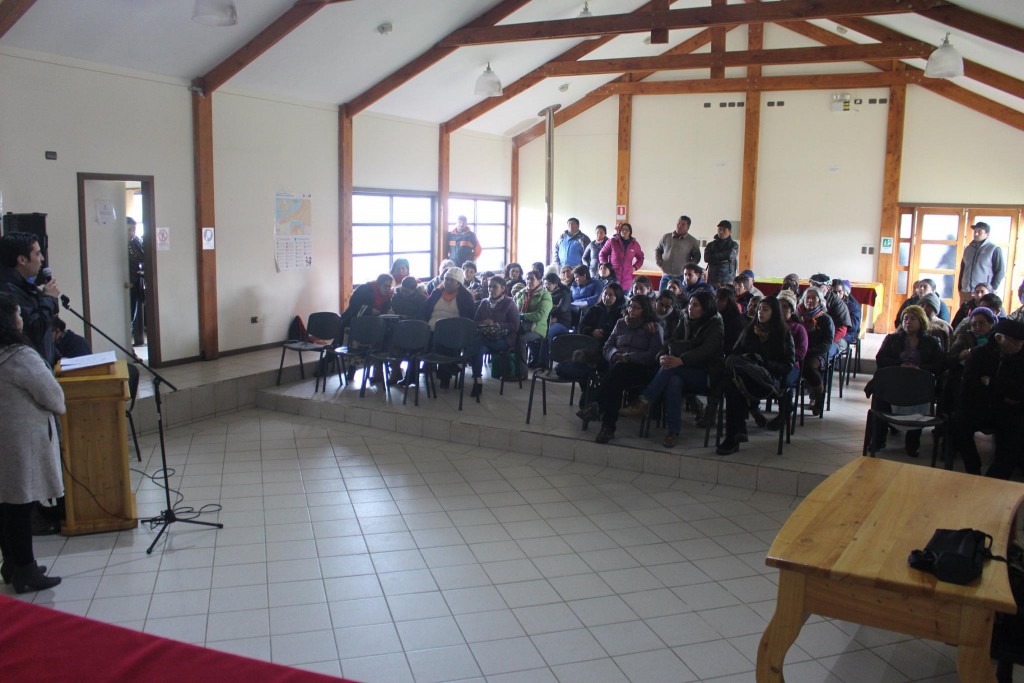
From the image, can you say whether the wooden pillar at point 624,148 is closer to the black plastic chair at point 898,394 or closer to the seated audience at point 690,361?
the seated audience at point 690,361

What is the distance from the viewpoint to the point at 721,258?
8.99m

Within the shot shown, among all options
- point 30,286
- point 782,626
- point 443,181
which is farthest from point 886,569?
point 443,181

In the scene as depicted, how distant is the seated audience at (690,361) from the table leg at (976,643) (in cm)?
344

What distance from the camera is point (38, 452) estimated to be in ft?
11.4

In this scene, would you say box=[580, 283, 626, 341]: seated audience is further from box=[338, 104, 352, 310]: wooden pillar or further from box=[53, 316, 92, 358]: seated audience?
box=[338, 104, 352, 310]: wooden pillar

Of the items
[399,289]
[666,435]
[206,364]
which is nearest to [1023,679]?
[666,435]

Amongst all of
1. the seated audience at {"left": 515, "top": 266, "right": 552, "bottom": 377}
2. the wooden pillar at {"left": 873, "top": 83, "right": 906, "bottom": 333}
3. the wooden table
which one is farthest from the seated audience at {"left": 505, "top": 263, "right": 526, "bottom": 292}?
the wooden table

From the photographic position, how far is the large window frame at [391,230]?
10180 millimetres

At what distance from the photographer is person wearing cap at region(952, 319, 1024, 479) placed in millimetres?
4625

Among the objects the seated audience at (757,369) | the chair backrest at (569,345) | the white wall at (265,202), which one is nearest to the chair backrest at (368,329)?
the chair backrest at (569,345)

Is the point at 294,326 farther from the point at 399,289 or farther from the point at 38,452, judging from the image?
the point at 38,452

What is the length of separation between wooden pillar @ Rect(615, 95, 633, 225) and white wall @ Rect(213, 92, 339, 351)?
4938mm

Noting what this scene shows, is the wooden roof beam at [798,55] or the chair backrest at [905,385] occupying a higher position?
the wooden roof beam at [798,55]

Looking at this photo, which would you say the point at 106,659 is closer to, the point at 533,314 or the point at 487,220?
the point at 533,314
